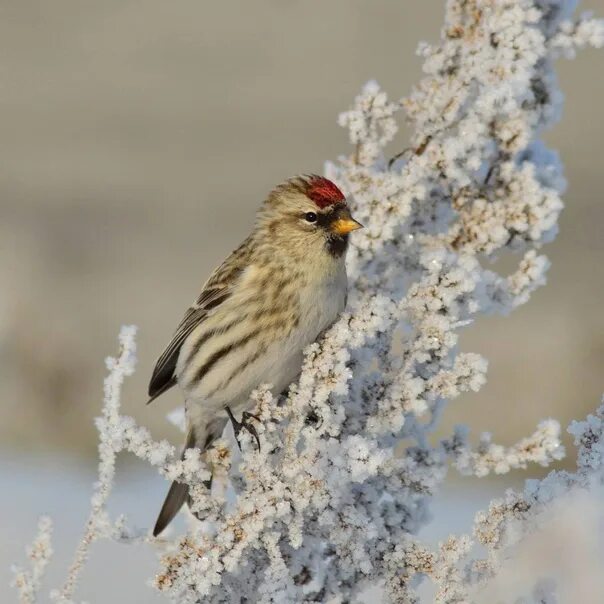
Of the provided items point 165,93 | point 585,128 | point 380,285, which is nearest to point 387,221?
point 380,285

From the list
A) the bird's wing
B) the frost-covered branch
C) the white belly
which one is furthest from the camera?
the bird's wing

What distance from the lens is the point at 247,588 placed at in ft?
9.73

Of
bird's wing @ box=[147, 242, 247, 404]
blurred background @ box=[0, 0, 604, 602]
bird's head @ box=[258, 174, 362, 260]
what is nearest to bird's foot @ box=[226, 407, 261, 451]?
bird's wing @ box=[147, 242, 247, 404]

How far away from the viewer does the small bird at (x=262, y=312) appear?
3.57 meters

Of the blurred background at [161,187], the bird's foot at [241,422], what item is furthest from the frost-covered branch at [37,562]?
the blurred background at [161,187]

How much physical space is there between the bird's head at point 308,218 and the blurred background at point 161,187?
1390 mm

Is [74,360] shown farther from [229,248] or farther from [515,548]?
[515,548]

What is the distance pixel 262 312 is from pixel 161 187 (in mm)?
6954

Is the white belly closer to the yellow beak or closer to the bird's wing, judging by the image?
the yellow beak

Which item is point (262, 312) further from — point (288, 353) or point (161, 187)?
point (161, 187)

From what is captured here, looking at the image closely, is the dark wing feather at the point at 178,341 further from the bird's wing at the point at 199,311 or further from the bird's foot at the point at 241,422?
the bird's foot at the point at 241,422

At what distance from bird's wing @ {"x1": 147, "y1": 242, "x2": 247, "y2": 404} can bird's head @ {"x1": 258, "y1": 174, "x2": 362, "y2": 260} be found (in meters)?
0.13

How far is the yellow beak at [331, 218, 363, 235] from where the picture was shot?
3.54 metres

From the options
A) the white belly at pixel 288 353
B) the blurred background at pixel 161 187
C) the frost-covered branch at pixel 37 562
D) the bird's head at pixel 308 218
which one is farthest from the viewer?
the blurred background at pixel 161 187
